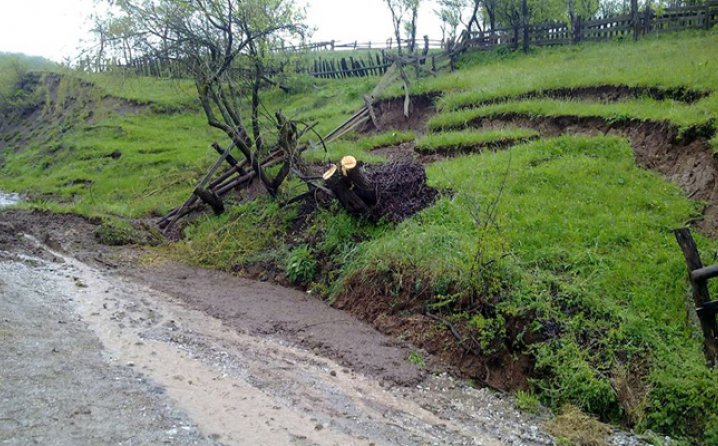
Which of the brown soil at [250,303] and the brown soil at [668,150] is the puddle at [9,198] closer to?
→ the brown soil at [250,303]

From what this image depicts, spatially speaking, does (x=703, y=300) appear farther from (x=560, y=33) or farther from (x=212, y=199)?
(x=560, y=33)

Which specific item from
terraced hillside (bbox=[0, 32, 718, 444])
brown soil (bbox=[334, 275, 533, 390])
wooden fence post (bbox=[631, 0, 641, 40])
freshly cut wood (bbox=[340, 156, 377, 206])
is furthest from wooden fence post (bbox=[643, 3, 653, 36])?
brown soil (bbox=[334, 275, 533, 390])

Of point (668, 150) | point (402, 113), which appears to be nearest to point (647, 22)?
point (402, 113)

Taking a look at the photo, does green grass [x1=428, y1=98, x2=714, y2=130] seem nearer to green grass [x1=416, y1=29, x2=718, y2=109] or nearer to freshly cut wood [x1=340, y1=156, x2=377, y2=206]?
green grass [x1=416, y1=29, x2=718, y2=109]

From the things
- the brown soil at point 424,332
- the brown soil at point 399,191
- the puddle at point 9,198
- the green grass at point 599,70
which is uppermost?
the green grass at point 599,70

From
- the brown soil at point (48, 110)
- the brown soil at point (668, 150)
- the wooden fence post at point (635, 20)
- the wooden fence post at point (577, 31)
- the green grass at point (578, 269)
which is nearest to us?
the green grass at point (578, 269)

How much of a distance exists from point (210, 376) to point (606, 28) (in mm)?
23889

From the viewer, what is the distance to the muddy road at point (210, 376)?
18.6ft

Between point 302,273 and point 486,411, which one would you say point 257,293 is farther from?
point 486,411

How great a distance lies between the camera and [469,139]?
47.3ft

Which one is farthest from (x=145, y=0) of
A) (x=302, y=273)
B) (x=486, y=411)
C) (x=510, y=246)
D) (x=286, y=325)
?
(x=486, y=411)

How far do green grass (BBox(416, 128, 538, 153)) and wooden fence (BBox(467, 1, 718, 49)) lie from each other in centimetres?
997

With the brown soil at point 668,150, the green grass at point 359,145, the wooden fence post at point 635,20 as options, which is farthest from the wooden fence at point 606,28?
the green grass at point 359,145

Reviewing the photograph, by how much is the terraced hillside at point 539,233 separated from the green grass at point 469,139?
44 mm
